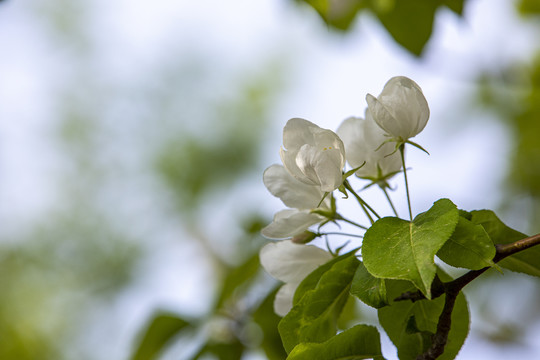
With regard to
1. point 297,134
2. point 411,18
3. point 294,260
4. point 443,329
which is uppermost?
point 411,18

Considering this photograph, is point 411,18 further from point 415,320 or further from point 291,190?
point 415,320

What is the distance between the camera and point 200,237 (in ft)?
15.4

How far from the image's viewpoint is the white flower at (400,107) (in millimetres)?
620

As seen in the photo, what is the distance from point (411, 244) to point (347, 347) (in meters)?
0.13

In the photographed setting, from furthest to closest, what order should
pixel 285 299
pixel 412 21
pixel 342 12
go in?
1. pixel 342 12
2. pixel 412 21
3. pixel 285 299

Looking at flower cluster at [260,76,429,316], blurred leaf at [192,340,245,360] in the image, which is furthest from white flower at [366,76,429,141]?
blurred leaf at [192,340,245,360]

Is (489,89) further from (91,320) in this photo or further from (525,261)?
(91,320)

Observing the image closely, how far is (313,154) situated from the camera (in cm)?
59

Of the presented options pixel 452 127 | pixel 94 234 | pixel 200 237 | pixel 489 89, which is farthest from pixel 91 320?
pixel 489 89

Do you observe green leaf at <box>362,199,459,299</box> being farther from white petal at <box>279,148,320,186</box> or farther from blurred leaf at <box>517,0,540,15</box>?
blurred leaf at <box>517,0,540,15</box>

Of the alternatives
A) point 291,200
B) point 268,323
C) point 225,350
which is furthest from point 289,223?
point 225,350

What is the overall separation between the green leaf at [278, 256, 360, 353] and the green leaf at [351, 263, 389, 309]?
55mm

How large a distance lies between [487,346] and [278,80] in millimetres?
4676

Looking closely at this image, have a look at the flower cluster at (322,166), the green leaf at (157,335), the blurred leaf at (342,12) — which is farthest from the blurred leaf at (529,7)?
the flower cluster at (322,166)
